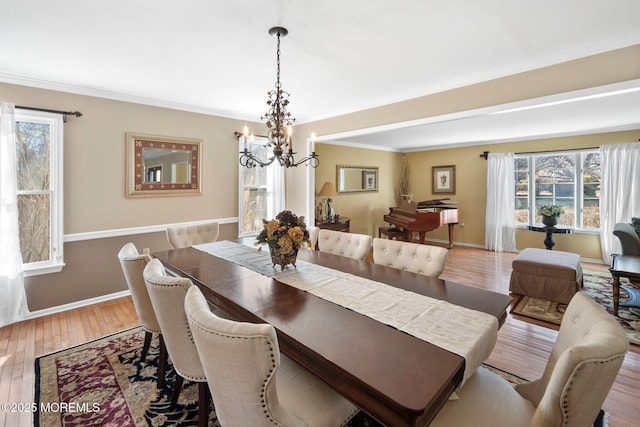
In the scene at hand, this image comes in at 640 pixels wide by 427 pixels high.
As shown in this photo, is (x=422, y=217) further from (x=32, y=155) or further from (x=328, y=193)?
(x=32, y=155)

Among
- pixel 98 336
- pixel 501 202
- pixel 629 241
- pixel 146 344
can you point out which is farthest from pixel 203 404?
pixel 501 202

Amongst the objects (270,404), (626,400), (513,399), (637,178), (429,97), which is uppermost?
(429,97)

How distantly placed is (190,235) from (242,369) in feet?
9.27

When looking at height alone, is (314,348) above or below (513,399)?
above

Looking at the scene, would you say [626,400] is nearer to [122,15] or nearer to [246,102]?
[122,15]

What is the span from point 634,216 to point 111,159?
829cm

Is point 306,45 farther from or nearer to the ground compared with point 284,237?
farther from the ground

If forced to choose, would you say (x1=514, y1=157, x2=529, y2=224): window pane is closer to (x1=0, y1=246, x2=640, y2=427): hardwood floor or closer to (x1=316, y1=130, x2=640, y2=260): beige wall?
(x1=316, y1=130, x2=640, y2=260): beige wall

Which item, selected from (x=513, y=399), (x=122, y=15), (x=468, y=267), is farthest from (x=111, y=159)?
(x=468, y=267)

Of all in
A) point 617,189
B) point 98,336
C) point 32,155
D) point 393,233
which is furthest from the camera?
point 393,233

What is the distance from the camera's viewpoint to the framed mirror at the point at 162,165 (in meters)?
3.77

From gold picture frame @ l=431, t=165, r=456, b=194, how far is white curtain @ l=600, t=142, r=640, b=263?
2694 millimetres

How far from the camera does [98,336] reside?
2.85 meters

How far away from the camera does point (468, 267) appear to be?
17.6ft
